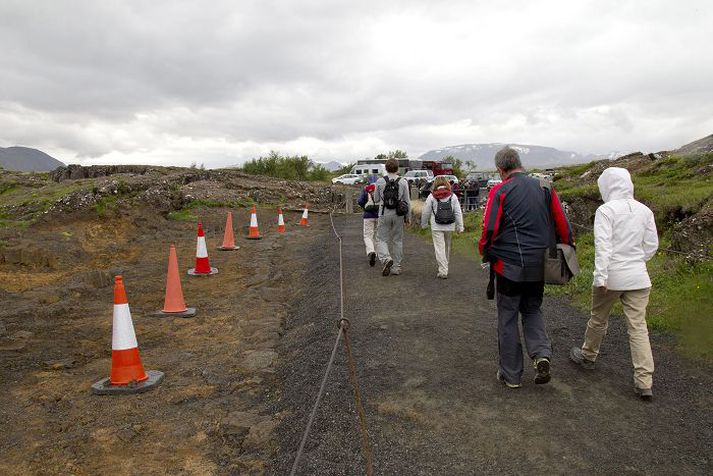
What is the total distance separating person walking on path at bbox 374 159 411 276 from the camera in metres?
8.52

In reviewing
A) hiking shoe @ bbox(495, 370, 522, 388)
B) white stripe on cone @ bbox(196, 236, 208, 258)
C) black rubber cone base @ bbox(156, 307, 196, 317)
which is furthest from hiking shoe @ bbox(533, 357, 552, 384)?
white stripe on cone @ bbox(196, 236, 208, 258)

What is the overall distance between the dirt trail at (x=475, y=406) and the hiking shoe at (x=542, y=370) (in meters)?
0.10

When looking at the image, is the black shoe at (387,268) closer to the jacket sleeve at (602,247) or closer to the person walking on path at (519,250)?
the person walking on path at (519,250)

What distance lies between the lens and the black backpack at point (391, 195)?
8.49m

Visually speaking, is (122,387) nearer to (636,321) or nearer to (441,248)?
(636,321)

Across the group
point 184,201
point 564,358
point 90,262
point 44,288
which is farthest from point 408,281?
point 184,201

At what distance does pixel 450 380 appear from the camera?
179 inches

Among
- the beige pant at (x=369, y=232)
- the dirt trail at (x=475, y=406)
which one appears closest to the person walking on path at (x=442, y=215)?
the beige pant at (x=369, y=232)

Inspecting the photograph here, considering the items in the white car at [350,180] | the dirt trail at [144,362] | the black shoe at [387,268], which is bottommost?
the dirt trail at [144,362]

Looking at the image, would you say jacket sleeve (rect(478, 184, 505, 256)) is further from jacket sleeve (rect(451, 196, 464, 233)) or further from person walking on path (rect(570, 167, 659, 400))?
jacket sleeve (rect(451, 196, 464, 233))

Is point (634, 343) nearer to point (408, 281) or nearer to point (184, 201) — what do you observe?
point (408, 281)

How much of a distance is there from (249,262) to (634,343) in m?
8.22

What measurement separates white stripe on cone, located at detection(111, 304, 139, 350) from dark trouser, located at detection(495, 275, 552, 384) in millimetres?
3353

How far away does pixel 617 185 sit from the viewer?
4.33 metres
